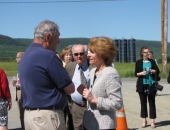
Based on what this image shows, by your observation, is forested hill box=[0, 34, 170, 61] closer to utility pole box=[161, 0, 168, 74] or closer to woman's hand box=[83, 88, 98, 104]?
utility pole box=[161, 0, 168, 74]

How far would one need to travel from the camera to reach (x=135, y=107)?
12.7 meters

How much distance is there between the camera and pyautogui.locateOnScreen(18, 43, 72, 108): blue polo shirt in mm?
3807

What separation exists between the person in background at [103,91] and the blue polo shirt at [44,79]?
1.03ft

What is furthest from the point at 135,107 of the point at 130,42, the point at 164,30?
the point at 130,42

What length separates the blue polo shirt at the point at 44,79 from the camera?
3.81 metres

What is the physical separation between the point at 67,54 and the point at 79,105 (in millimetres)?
1984

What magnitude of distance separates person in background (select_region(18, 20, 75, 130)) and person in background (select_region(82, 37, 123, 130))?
31cm

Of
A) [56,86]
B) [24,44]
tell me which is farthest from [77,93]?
[24,44]

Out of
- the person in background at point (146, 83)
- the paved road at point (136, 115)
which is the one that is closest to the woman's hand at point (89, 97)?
the paved road at point (136, 115)

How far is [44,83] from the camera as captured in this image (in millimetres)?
3836

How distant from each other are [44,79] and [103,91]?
0.62 meters

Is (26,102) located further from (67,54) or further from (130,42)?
(130,42)

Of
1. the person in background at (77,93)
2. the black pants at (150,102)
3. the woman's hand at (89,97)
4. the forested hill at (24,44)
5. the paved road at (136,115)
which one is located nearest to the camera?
the woman's hand at (89,97)

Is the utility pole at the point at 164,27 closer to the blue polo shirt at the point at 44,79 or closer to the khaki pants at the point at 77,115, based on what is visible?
the khaki pants at the point at 77,115
